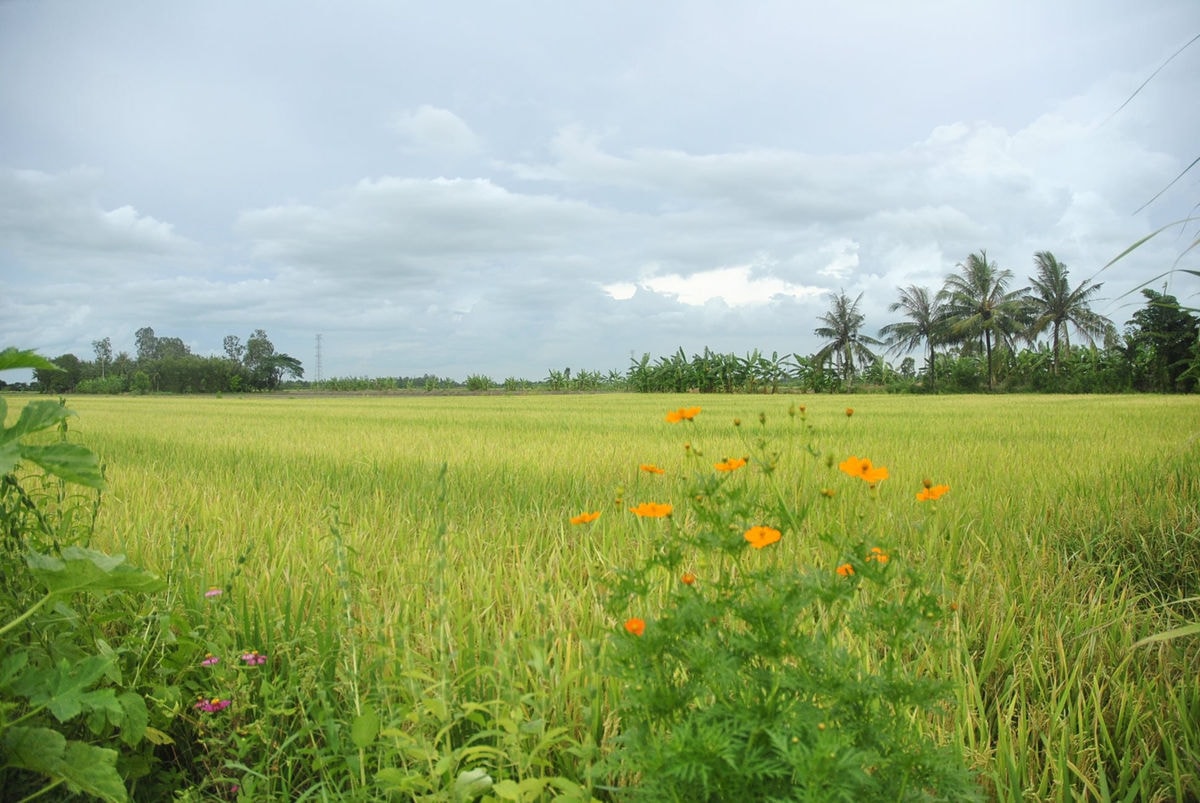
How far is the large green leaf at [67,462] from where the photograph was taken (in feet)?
3.82

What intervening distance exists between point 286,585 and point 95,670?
0.68 meters

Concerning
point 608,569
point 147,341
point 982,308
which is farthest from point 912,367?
point 147,341

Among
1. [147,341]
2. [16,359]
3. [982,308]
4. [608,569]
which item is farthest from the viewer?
[147,341]

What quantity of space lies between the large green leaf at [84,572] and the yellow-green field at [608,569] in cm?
34

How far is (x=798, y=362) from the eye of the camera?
30.0 m

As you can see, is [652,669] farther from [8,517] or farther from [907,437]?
[907,437]

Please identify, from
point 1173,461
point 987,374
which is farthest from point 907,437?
point 987,374

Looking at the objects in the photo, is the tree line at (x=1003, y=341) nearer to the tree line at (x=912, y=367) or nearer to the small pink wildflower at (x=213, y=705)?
the tree line at (x=912, y=367)

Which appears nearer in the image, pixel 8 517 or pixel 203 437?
pixel 8 517

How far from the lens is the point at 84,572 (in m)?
1.14

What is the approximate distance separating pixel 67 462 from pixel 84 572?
0.62 ft

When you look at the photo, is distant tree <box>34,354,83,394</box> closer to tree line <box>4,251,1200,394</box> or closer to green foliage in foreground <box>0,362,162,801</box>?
tree line <box>4,251,1200,394</box>

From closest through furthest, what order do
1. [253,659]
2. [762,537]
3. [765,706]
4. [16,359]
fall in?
1. [765,706]
2. [762,537]
3. [16,359]
4. [253,659]

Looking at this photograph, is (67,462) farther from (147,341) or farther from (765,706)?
(147,341)
